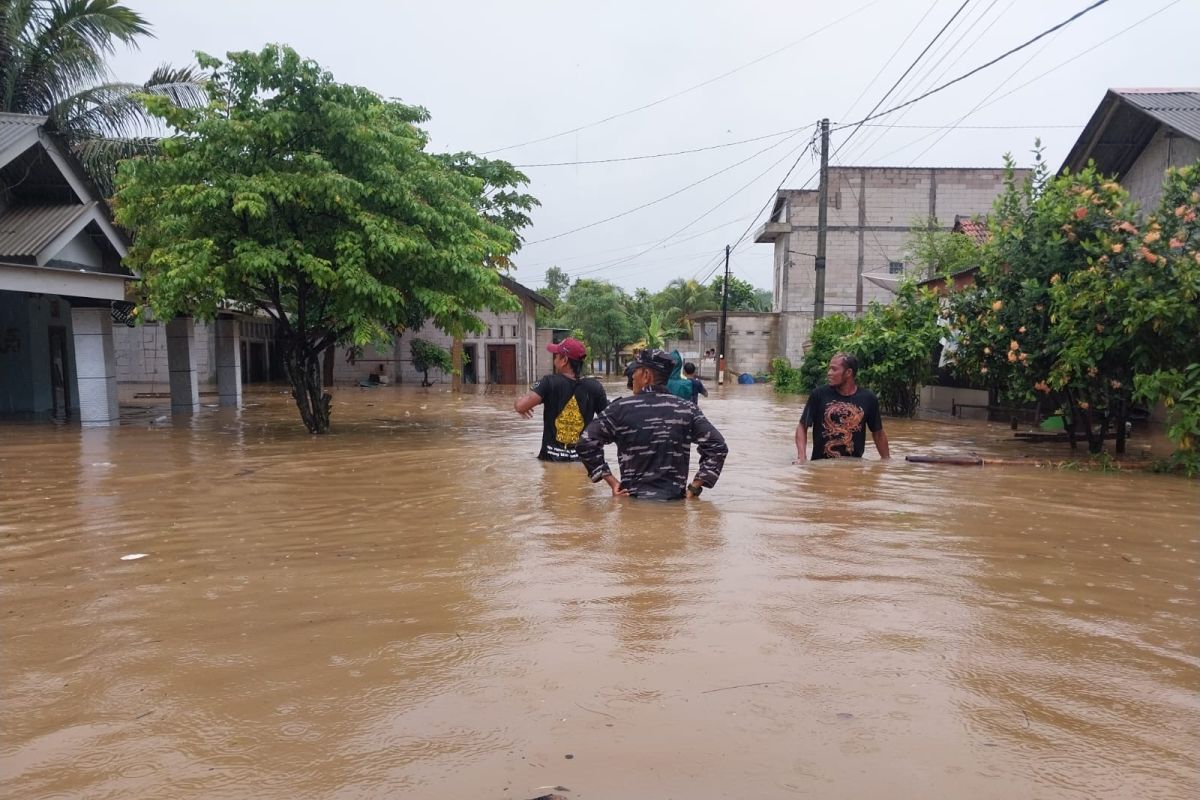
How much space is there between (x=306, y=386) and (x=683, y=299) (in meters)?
47.4

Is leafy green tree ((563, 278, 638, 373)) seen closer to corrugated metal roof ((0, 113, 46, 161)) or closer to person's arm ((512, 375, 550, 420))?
corrugated metal roof ((0, 113, 46, 161))

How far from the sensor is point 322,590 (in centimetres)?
450

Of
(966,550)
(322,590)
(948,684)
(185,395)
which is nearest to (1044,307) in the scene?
(966,550)

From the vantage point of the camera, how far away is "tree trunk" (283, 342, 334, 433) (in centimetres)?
1412

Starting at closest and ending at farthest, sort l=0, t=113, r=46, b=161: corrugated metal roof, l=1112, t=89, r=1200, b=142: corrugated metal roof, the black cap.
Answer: the black cap → l=1112, t=89, r=1200, b=142: corrugated metal roof → l=0, t=113, r=46, b=161: corrugated metal roof

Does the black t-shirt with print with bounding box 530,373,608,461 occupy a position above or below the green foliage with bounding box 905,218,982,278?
below

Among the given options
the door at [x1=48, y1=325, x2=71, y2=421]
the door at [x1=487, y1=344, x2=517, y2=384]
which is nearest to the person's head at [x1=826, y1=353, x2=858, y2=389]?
the door at [x1=48, y1=325, x2=71, y2=421]

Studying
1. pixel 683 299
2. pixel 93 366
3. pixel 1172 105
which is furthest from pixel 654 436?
pixel 683 299

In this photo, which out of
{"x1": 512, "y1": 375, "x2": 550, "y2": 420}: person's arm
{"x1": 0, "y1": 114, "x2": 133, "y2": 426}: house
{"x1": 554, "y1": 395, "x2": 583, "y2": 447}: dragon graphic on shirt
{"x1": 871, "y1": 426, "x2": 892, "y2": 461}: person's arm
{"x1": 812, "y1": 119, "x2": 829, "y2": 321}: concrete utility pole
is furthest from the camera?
{"x1": 812, "y1": 119, "x2": 829, "y2": 321}: concrete utility pole

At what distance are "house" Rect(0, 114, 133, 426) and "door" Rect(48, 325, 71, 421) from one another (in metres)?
0.10

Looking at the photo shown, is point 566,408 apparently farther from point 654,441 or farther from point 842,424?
point 842,424

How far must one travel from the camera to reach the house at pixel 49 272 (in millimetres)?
13195

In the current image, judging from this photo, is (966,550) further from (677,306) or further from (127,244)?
(677,306)

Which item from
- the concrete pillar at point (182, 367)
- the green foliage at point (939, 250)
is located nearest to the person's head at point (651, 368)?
the concrete pillar at point (182, 367)
